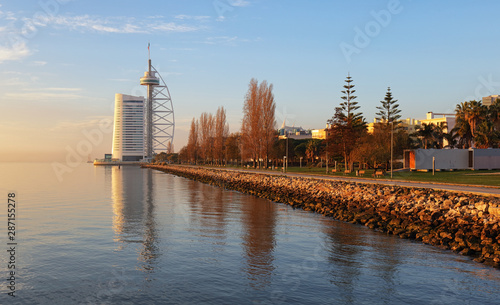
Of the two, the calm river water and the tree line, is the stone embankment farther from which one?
the tree line

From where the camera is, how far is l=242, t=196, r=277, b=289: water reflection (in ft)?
44.0

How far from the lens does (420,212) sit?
22.9 metres

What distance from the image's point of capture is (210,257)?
15719 millimetres

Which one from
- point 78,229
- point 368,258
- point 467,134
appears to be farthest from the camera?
point 467,134

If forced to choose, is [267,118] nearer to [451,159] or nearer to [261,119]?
[261,119]

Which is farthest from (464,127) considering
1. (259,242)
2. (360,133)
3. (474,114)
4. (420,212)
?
(259,242)

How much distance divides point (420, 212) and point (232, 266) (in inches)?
Answer: 517

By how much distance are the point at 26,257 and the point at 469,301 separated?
15200 mm

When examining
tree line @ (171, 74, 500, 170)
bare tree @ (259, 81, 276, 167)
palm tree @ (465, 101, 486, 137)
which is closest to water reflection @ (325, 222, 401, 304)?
tree line @ (171, 74, 500, 170)

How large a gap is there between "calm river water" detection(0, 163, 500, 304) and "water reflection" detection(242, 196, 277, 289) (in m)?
0.05

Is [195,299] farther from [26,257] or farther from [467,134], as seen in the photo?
[467,134]

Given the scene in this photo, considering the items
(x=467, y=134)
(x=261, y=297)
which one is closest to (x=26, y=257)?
(x=261, y=297)

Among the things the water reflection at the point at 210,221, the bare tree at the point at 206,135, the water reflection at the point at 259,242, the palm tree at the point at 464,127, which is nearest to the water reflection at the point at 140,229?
the water reflection at the point at 210,221

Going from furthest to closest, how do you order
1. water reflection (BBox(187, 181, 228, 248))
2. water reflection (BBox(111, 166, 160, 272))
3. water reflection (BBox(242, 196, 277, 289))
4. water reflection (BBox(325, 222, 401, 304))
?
water reflection (BBox(187, 181, 228, 248)), water reflection (BBox(111, 166, 160, 272)), water reflection (BBox(242, 196, 277, 289)), water reflection (BBox(325, 222, 401, 304))
